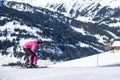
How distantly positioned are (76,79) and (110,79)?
1.39 meters

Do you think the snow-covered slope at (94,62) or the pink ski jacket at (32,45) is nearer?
the pink ski jacket at (32,45)

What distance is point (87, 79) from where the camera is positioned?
1730cm

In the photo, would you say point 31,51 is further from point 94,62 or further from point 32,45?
point 94,62

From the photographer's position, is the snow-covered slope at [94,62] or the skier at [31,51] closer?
the skier at [31,51]

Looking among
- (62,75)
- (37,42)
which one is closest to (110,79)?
(62,75)

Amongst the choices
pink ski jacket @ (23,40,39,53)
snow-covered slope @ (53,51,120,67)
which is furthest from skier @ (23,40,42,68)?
snow-covered slope @ (53,51,120,67)

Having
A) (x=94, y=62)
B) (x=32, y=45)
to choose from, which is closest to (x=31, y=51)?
(x=32, y=45)

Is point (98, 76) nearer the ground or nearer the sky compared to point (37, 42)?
nearer the ground

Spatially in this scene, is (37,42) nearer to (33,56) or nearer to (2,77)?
(33,56)

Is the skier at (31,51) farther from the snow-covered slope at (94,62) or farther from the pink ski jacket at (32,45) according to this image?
the snow-covered slope at (94,62)

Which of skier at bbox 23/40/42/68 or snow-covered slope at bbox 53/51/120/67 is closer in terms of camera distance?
skier at bbox 23/40/42/68

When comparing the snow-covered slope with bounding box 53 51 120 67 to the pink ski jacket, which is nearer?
the pink ski jacket

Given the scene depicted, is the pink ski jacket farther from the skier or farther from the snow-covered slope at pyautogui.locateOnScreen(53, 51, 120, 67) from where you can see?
the snow-covered slope at pyautogui.locateOnScreen(53, 51, 120, 67)

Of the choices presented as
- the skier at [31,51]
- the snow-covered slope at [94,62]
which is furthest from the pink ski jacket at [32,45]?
the snow-covered slope at [94,62]
